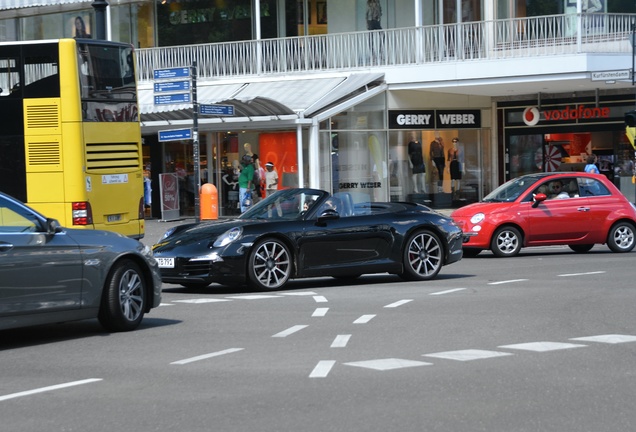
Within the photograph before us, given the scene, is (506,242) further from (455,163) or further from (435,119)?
(455,163)

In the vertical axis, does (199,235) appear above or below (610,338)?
above

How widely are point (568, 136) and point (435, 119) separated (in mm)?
4378

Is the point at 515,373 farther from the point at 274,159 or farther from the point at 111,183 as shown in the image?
the point at 274,159

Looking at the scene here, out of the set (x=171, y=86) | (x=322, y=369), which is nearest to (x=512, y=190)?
(x=171, y=86)

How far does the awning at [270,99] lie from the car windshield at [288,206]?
17.1m

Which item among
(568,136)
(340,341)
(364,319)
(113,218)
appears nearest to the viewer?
(340,341)

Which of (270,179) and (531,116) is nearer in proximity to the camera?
(270,179)

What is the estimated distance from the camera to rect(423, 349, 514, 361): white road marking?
8766mm

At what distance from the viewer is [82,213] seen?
65.5 feet

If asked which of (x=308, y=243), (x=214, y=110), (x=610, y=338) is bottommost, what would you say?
(x=610, y=338)

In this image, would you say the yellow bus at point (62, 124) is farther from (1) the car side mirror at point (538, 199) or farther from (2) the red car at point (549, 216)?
(1) the car side mirror at point (538, 199)

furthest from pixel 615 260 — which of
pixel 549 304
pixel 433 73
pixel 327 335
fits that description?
pixel 433 73

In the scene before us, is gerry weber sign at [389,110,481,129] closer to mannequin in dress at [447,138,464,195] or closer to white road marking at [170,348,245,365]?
mannequin in dress at [447,138,464,195]

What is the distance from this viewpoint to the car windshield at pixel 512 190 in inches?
839
